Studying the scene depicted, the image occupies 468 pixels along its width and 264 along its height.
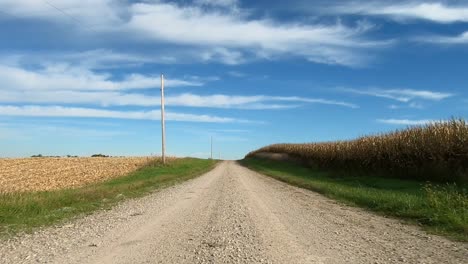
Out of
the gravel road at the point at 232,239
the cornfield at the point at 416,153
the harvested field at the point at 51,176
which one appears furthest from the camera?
the harvested field at the point at 51,176

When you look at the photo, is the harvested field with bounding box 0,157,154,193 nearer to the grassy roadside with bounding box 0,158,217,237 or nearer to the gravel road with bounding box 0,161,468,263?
the grassy roadside with bounding box 0,158,217,237

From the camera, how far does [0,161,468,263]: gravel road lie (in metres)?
8.14

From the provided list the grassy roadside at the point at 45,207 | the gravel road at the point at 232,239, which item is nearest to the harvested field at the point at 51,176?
the grassy roadside at the point at 45,207

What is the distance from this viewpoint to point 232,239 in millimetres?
9734

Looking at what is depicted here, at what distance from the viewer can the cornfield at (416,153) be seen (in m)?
25.4

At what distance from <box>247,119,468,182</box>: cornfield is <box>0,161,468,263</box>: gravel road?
12.5 m

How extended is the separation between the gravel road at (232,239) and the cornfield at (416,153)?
12.5 meters

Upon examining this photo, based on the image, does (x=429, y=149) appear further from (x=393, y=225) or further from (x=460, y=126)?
(x=393, y=225)

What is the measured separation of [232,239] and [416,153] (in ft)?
73.3

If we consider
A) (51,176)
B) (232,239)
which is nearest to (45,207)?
(232,239)

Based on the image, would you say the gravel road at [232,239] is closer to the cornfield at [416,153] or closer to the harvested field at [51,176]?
the harvested field at [51,176]

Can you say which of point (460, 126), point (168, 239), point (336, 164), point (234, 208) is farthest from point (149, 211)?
point (336, 164)

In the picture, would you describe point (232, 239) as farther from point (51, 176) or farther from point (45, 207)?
point (51, 176)

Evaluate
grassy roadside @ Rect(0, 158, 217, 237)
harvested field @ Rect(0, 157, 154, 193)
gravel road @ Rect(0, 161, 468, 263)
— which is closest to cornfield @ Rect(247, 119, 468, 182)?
gravel road @ Rect(0, 161, 468, 263)
